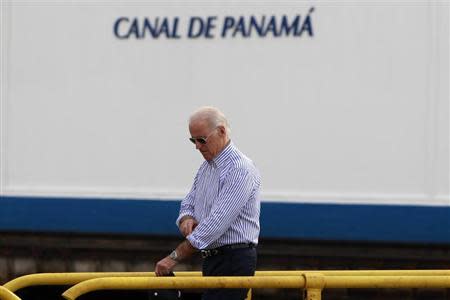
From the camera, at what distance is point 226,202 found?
4.31 meters

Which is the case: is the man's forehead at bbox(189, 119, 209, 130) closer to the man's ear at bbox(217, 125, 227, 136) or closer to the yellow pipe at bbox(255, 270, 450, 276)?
the man's ear at bbox(217, 125, 227, 136)

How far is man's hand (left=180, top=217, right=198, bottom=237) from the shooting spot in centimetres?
448

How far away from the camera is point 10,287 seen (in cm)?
481

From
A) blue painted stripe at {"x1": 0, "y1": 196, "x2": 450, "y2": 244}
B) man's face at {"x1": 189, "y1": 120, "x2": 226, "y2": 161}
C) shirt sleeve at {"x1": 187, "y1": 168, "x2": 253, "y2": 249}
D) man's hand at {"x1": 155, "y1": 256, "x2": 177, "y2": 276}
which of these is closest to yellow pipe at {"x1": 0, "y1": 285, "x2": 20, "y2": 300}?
man's hand at {"x1": 155, "y1": 256, "x2": 177, "y2": 276}

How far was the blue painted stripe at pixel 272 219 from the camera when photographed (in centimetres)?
698

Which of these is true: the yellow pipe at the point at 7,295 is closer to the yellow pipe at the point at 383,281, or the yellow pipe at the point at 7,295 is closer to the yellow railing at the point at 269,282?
the yellow railing at the point at 269,282

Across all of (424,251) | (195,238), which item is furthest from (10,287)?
(424,251)

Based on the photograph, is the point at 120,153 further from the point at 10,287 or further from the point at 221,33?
the point at 10,287

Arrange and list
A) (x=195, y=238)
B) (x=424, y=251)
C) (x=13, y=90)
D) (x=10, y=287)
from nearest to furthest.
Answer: (x=195, y=238)
(x=10, y=287)
(x=424, y=251)
(x=13, y=90)

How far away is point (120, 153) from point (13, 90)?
0.90 m

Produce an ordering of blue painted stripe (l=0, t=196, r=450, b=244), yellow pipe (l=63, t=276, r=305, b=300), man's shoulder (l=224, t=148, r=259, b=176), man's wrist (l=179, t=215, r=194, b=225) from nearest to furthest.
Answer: yellow pipe (l=63, t=276, r=305, b=300) → man's shoulder (l=224, t=148, r=259, b=176) → man's wrist (l=179, t=215, r=194, b=225) → blue painted stripe (l=0, t=196, r=450, b=244)

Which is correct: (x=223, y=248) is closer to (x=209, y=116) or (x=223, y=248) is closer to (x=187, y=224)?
(x=187, y=224)

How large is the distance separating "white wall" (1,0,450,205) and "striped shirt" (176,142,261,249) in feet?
8.69

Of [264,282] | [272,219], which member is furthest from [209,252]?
[272,219]
